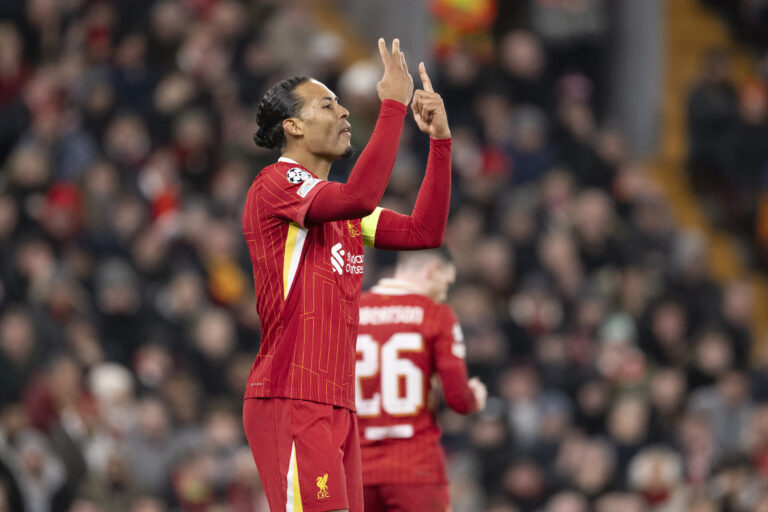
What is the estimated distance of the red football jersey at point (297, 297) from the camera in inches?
192

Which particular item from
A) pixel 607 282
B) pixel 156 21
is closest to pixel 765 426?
pixel 607 282

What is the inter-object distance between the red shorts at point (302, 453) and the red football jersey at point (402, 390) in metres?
1.73

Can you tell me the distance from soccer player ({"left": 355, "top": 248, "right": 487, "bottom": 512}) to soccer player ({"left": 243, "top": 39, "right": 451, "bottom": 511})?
5.48ft

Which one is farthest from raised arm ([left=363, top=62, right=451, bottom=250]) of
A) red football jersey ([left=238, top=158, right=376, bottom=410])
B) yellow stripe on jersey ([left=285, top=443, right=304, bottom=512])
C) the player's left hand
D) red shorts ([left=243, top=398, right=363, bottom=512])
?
yellow stripe on jersey ([left=285, top=443, right=304, bottom=512])

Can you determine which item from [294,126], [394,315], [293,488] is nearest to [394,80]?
[294,126]

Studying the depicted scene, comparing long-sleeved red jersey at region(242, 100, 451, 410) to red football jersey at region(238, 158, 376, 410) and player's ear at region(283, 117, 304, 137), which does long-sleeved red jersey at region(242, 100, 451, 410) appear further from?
player's ear at region(283, 117, 304, 137)

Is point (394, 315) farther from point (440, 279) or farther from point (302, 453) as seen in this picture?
point (302, 453)

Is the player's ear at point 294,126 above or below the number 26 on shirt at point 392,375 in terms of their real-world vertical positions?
above

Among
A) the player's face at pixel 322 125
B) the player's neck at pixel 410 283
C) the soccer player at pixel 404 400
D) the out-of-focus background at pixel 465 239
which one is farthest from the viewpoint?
the out-of-focus background at pixel 465 239

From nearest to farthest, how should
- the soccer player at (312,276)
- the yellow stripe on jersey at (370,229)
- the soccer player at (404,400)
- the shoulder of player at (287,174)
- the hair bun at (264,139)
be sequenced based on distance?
the soccer player at (312,276) → the shoulder of player at (287,174) → the hair bun at (264,139) → the yellow stripe on jersey at (370,229) → the soccer player at (404,400)

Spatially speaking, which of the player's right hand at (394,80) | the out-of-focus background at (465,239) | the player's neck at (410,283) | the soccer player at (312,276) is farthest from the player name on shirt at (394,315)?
the out-of-focus background at (465,239)

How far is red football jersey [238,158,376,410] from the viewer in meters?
4.89

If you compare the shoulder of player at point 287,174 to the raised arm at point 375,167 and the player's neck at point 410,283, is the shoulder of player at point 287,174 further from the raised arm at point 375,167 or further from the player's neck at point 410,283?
the player's neck at point 410,283

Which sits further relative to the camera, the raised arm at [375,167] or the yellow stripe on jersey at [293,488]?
the yellow stripe on jersey at [293,488]
